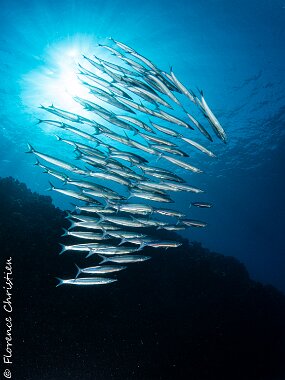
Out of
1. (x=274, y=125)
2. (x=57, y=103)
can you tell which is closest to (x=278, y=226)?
(x=274, y=125)

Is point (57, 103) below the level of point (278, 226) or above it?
above

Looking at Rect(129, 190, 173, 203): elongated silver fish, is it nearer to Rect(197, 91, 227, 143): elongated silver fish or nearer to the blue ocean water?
Rect(197, 91, 227, 143): elongated silver fish

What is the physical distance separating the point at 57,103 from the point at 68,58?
547 centimetres

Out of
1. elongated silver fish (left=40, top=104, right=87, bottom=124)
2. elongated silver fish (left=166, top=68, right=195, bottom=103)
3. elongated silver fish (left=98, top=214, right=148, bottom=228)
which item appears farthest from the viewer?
elongated silver fish (left=40, top=104, right=87, bottom=124)

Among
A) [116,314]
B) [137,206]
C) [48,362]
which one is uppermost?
[137,206]

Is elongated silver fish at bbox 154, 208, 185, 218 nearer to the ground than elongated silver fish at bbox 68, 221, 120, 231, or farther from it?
farther from it

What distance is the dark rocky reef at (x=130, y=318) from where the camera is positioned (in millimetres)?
6098

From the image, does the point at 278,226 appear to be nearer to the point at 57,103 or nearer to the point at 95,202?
the point at 57,103

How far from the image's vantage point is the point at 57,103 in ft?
66.4

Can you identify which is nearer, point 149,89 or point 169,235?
point 149,89

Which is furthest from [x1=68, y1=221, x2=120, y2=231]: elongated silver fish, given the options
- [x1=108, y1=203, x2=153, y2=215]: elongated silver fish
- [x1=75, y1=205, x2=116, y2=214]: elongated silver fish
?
[x1=108, y1=203, x2=153, y2=215]: elongated silver fish

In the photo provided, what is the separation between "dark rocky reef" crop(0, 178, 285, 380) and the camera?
20.0 ft

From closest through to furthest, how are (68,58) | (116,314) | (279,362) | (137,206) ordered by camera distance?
(137,206) < (116,314) < (279,362) < (68,58)

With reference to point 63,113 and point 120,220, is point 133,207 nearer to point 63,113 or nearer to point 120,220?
point 120,220
